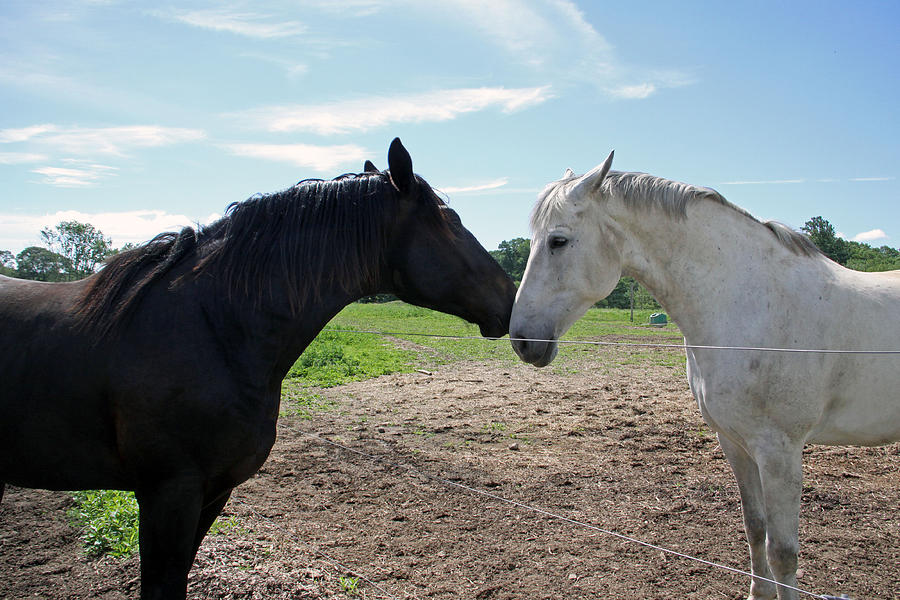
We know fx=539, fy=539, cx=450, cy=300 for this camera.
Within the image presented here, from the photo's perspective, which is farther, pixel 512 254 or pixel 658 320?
pixel 512 254

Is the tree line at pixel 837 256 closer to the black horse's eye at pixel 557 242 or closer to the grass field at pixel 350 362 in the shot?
the grass field at pixel 350 362

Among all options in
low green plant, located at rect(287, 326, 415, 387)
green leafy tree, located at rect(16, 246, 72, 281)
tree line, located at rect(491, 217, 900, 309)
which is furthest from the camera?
green leafy tree, located at rect(16, 246, 72, 281)

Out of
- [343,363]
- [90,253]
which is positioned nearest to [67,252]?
[90,253]

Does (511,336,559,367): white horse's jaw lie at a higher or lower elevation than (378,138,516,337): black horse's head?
lower

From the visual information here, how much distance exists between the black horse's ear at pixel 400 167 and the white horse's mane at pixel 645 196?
823mm

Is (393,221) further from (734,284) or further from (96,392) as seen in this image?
(734,284)

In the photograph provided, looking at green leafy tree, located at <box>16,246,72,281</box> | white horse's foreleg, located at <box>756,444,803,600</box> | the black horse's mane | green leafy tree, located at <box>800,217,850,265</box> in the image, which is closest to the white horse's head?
the black horse's mane

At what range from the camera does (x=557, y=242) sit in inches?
103

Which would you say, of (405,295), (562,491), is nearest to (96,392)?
(405,295)

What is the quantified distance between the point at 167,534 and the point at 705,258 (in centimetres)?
258

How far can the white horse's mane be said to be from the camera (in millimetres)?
2662

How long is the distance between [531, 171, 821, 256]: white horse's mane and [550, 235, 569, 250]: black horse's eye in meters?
0.08

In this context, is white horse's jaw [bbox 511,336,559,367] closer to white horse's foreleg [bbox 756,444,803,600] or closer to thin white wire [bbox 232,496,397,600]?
white horse's foreleg [bbox 756,444,803,600]

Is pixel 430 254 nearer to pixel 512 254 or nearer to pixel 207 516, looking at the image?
pixel 207 516
